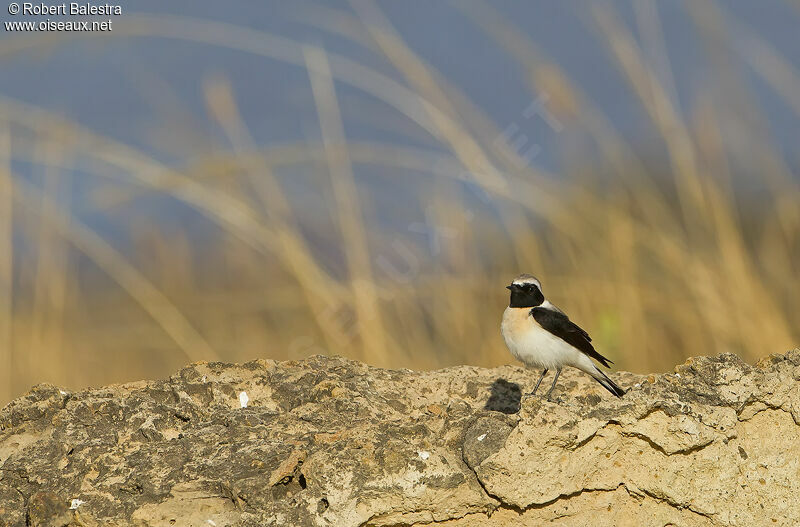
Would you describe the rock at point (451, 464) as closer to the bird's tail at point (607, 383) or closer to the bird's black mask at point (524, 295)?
the bird's tail at point (607, 383)

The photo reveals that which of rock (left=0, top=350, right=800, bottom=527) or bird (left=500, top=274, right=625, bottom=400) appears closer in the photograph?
rock (left=0, top=350, right=800, bottom=527)

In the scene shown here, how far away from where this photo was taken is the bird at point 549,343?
405 cm

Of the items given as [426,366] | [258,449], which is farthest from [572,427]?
[426,366]

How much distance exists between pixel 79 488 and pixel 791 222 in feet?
12.3

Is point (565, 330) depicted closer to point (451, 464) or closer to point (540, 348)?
point (540, 348)

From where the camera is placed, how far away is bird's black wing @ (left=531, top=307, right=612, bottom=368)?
411 cm

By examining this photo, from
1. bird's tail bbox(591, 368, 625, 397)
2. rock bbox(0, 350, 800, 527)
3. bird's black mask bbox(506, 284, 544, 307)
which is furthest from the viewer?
bird's black mask bbox(506, 284, 544, 307)

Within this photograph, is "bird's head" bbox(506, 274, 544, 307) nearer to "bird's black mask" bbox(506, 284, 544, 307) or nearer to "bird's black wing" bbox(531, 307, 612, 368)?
"bird's black mask" bbox(506, 284, 544, 307)

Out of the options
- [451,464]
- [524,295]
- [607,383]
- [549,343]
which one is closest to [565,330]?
[549,343]

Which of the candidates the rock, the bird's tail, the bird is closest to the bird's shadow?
the bird

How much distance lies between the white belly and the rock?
2.83 ft

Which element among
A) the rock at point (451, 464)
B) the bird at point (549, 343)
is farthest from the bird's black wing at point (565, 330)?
the rock at point (451, 464)

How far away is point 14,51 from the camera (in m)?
5.52

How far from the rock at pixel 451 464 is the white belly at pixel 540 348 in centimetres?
86
